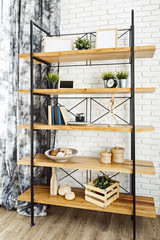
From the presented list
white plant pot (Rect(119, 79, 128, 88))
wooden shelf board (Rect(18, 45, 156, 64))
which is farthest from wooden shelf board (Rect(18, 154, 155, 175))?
wooden shelf board (Rect(18, 45, 156, 64))

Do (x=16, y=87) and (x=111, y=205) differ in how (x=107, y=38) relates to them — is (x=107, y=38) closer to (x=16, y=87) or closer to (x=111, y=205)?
(x=16, y=87)

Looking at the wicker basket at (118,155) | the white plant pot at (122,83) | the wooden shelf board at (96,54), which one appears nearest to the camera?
the wooden shelf board at (96,54)

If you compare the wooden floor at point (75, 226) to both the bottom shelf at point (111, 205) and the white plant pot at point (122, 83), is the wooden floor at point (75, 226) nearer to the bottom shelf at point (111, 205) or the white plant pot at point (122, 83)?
the bottom shelf at point (111, 205)

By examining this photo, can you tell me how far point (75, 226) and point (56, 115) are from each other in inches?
43.2

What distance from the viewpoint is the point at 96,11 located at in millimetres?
2320

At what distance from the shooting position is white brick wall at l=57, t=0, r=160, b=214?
2.17m

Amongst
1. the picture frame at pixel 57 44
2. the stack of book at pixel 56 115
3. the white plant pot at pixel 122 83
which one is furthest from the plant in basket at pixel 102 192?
the picture frame at pixel 57 44

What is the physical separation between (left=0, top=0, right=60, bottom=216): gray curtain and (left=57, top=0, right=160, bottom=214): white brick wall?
27 centimetres

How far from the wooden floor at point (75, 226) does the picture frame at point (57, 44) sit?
1739 mm

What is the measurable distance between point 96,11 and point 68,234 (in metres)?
2.33

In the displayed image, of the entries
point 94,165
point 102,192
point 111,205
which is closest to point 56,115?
point 94,165

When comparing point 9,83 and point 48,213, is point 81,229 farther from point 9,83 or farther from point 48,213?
point 9,83

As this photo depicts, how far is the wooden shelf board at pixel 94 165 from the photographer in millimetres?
1838

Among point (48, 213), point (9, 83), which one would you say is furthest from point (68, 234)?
point (9, 83)
